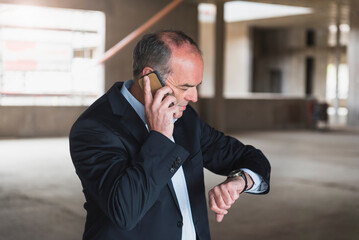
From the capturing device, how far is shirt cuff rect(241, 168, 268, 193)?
2.03 m

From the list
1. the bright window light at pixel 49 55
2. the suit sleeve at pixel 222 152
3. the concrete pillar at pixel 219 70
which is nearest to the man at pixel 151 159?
the suit sleeve at pixel 222 152

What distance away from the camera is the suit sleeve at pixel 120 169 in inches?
62.9

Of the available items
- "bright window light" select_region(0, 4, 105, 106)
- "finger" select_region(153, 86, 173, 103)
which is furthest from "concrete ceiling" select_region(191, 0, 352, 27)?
"finger" select_region(153, 86, 173, 103)

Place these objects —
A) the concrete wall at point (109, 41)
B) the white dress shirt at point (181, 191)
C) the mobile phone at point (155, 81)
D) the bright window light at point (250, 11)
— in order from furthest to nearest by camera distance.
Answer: the bright window light at point (250, 11), the concrete wall at point (109, 41), the white dress shirt at point (181, 191), the mobile phone at point (155, 81)

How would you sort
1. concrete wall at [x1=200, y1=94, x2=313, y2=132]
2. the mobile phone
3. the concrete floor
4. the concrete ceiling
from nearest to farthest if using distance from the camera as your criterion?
the mobile phone → the concrete floor → concrete wall at [x1=200, y1=94, x2=313, y2=132] → the concrete ceiling

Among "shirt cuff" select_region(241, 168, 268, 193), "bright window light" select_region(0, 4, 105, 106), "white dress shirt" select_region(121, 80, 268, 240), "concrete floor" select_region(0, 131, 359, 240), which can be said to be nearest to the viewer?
"white dress shirt" select_region(121, 80, 268, 240)

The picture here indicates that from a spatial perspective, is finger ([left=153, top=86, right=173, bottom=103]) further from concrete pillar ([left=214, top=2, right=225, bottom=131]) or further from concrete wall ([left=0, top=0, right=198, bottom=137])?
concrete pillar ([left=214, top=2, right=225, bottom=131])

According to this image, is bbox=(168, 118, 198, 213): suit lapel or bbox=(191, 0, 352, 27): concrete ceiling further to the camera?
bbox=(191, 0, 352, 27): concrete ceiling

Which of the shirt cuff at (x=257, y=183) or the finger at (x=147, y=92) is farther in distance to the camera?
the shirt cuff at (x=257, y=183)

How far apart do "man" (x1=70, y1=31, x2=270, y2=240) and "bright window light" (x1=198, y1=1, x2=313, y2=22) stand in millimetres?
17473

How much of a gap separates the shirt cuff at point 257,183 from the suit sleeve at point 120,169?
0.42 metres

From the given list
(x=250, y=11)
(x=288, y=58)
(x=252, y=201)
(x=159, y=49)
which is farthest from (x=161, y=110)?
(x=288, y=58)

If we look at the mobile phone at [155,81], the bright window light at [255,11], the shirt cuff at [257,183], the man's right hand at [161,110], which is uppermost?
the bright window light at [255,11]

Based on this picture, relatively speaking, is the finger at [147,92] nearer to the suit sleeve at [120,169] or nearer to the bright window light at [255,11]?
the suit sleeve at [120,169]
